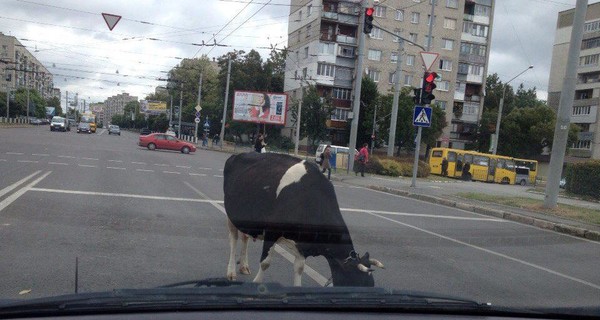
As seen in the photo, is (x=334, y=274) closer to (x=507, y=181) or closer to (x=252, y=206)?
(x=252, y=206)

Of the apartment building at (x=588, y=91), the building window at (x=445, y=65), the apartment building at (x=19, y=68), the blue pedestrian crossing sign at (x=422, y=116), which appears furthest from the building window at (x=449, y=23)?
the blue pedestrian crossing sign at (x=422, y=116)

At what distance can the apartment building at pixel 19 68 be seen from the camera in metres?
66.9

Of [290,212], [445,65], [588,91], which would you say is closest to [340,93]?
[445,65]

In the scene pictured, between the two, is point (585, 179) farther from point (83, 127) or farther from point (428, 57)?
point (83, 127)

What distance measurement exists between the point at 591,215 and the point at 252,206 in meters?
12.7

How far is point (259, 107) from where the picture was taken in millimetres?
48406

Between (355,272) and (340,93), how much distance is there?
57020 millimetres

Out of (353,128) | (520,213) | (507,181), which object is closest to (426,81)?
(520,213)

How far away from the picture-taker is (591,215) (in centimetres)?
1516

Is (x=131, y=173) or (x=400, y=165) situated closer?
(x=131, y=173)

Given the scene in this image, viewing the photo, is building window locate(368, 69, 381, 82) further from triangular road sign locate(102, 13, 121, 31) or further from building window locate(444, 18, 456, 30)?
triangular road sign locate(102, 13, 121, 31)

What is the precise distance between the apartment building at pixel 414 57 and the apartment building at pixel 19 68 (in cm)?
2890

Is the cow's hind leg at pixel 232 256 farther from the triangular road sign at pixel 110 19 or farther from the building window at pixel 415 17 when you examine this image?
the building window at pixel 415 17

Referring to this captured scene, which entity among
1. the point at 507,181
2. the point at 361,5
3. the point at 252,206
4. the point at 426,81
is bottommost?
the point at 507,181
